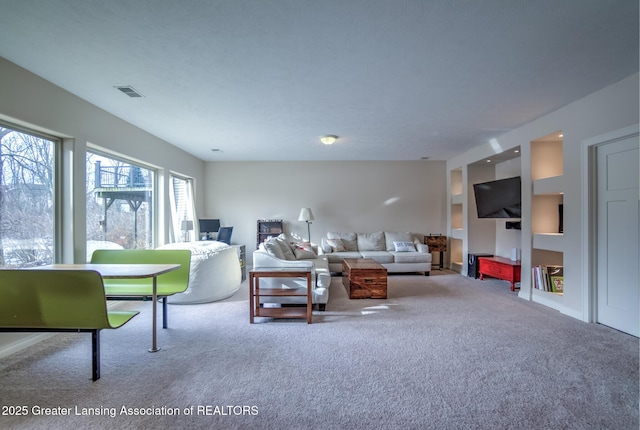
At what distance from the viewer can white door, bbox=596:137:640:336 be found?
274 cm

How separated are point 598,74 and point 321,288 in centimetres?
358

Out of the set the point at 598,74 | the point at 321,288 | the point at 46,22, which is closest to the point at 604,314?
the point at 598,74

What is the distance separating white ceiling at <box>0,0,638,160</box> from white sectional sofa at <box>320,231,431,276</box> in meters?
2.87

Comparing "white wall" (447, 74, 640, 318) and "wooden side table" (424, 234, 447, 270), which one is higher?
"white wall" (447, 74, 640, 318)

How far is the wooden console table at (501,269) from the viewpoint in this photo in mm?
4461

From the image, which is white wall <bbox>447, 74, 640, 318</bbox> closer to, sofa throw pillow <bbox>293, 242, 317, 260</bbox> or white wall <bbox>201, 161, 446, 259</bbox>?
white wall <bbox>201, 161, 446, 259</bbox>

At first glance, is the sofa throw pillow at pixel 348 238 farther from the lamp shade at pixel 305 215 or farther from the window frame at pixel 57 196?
the window frame at pixel 57 196

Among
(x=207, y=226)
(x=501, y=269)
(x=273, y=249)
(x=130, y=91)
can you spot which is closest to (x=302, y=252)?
(x=273, y=249)

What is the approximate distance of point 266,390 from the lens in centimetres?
190

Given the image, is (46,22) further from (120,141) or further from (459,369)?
(459,369)

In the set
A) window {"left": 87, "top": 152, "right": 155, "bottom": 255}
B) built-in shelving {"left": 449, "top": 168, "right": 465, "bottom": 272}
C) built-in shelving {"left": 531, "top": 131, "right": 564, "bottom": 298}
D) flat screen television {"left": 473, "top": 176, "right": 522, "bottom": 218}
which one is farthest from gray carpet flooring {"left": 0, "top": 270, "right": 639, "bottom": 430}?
built-in shelving {"left": 449, "top": 168, "right": 465, "bottom": 272}

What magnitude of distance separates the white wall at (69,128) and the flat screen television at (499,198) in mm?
5837

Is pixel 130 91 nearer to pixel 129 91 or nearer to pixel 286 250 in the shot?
pixel 129 91

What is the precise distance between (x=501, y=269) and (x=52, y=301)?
5687 mm
